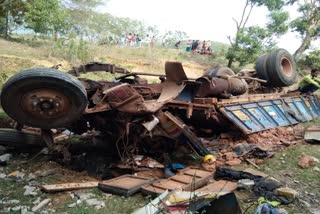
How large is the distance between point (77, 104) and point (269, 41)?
17.8 meters

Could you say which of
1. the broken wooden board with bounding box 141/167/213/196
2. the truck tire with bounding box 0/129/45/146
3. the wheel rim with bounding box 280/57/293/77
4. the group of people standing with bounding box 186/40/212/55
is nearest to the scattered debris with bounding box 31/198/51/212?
the broken wooden board with bounding box 141/167/213/196

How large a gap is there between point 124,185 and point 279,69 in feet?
19.5

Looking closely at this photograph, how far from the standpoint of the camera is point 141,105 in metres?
5.15

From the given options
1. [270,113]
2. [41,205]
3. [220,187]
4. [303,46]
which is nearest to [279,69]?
[270,113]

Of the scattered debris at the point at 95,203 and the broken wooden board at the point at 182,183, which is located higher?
the broken wooden board at the point at 182,183

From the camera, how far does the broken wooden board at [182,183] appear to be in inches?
166

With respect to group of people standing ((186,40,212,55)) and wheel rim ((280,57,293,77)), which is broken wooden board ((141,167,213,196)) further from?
group of people standing ((186,40,212,55))

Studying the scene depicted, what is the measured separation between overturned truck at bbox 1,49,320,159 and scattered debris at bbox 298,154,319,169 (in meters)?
1.14

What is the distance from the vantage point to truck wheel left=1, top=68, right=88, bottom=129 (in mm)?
4238

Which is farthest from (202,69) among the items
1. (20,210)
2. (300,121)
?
(20,210)

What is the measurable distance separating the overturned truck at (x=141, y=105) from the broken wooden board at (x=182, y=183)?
0.92m

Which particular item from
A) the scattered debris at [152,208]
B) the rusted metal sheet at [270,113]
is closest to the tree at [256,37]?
the rusted metal sheet at [270,113]

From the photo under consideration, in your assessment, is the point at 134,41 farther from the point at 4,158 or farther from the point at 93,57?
the point at 4,158

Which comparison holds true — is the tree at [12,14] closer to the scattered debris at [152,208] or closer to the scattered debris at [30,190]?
the scattered debris at [30,190]
